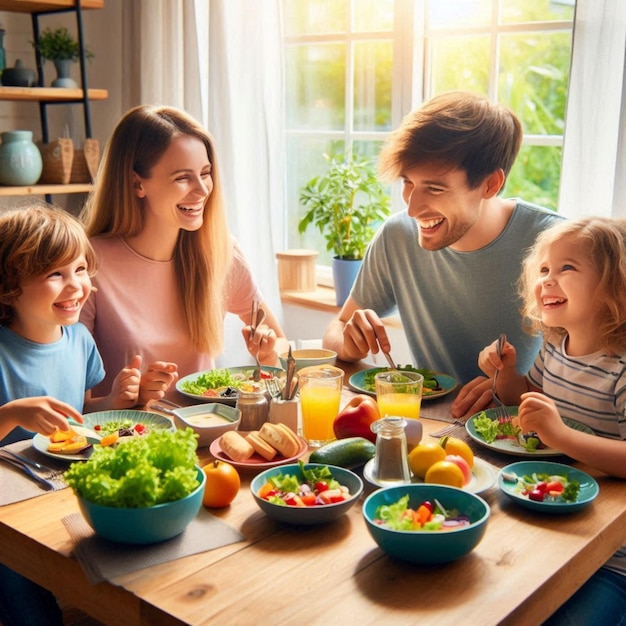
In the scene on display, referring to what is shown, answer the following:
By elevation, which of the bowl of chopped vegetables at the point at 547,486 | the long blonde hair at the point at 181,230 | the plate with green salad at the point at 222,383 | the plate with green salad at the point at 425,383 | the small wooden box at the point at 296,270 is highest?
the long blonde hair at the point at 181,230

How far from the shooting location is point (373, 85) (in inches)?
133

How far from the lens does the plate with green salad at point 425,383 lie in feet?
6.33

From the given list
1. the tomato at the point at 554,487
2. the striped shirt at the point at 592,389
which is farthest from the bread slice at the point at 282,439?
the striped shirt at the point at 592,389

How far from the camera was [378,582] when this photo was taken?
1130 millimetres

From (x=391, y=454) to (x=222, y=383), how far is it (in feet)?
2.14

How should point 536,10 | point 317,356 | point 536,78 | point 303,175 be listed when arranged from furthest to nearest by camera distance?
1. point 303,175
2. point 536,78
3. point 536,10
4. point 317,356

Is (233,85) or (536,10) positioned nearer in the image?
(536,10)

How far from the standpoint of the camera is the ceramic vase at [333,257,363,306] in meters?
3.24

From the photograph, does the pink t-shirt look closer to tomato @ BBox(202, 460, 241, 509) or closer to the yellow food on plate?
the yellow food on plate

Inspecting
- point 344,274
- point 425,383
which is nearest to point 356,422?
point 425,383

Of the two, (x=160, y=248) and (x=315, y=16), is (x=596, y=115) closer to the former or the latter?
(x=160, y=248)

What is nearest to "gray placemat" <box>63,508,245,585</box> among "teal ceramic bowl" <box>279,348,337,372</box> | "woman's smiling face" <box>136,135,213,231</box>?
"teal ceramic bowl" <box>279,348,337,372</box>

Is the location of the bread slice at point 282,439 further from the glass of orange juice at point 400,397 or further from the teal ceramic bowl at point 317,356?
the teal ceramic bowl at point 317,356

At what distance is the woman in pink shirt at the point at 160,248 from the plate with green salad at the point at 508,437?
26.5 inches
